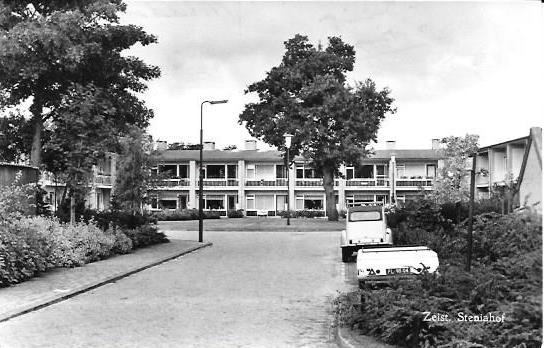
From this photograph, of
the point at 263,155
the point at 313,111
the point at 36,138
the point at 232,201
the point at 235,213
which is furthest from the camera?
the point at 263,155

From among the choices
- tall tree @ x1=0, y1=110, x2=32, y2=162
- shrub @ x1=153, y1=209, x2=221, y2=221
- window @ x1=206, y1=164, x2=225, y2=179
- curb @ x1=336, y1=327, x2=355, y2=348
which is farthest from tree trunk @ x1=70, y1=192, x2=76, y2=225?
shrub @ x1=153, y1=209, x2=221, y2=221

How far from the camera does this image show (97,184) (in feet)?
71.3

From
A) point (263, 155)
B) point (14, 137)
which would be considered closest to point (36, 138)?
point (14, 137)

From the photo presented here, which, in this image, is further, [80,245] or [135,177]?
[135,177]

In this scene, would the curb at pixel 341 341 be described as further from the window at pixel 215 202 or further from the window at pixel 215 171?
the window at pixel 215 202

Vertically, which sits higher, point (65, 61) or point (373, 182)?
point (65, 61)

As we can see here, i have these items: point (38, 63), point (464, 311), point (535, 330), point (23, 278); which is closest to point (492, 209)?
point (464, 311)

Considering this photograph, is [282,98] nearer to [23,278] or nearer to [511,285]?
[511,285]

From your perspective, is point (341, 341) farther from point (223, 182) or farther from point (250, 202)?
point (250, 202)

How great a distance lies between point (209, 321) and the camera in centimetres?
935

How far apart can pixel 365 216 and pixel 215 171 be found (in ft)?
72.7

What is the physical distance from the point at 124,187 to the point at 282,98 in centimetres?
1455

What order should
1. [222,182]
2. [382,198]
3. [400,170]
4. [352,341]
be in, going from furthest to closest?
[222,182], [382,198], [400,170], [352,341]

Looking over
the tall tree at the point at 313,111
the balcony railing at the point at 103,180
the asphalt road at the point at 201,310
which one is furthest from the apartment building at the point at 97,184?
the tall tree at the point at 313,111
